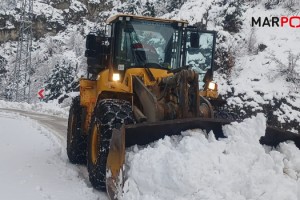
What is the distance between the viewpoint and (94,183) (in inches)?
219

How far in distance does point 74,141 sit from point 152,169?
350 cm

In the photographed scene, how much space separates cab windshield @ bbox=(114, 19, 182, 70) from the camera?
643 cm

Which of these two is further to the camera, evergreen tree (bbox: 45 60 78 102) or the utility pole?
evergreen tree (bbox: 45 60 78 102)

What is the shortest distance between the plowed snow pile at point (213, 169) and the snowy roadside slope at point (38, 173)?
3.84 feet

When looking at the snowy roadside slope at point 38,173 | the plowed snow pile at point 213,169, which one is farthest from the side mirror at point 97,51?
the plowed snow pile at point 213,169

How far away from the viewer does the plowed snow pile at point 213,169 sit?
157 inches

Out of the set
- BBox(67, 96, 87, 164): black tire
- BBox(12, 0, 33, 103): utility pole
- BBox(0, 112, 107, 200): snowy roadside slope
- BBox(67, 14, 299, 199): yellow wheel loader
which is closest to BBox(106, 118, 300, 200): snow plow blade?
BBox(67, 14, 299, 199): yellow wheel loader

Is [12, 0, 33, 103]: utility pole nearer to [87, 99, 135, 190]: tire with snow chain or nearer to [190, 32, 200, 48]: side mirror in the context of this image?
[190, 32, 200, 48]: side mirror

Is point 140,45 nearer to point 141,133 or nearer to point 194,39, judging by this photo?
point 194,39

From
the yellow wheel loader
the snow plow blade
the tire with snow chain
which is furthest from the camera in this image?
the tire with snow chain

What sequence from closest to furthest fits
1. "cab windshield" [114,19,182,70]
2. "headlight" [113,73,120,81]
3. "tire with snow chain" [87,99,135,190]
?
"tire with snow chain" [87,99,135,190] < "headlight" [113,73,120,81] < "cab windshield" [114,19,182,70]

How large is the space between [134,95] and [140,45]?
0.85m

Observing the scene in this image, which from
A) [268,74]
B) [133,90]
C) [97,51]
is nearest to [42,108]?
[268,74]

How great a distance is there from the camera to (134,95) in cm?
596
